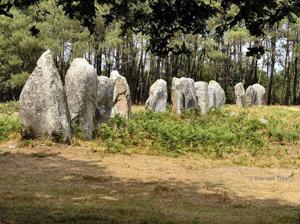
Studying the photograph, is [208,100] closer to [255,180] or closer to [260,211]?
[255,180]

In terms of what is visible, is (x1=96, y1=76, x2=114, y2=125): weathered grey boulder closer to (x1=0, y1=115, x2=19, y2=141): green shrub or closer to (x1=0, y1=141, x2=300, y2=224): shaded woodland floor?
(x1=0, y1=115, x2=19, y2=141): green shrub

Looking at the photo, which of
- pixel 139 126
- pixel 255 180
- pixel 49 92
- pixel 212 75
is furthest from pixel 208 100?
pixel 212 75

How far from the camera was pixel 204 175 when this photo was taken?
1298 centimetres

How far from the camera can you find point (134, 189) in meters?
10.7

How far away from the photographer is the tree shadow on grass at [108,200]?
788 centimetres

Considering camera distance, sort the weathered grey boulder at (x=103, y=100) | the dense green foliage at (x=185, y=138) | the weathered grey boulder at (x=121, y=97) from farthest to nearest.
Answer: the weathered grey boulder at (x=121, y=97), the weathered grey boulder at (x=103, y=100), the dense green foliage at (x=185, y=138)

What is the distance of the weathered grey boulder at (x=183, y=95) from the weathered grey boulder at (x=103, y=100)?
8.53 metres

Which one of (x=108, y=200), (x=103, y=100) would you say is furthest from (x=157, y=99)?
(x=108, y=200)

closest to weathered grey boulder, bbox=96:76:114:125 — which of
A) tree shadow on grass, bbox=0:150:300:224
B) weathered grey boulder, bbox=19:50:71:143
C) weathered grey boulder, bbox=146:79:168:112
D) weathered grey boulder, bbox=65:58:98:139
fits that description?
weathered grey boulder, bbox=65:58:98:139

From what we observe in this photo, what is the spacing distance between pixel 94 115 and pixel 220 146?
14.2 ft

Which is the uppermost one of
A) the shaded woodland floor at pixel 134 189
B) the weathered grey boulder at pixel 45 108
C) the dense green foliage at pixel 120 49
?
the dense green foliage at pixel 120 49

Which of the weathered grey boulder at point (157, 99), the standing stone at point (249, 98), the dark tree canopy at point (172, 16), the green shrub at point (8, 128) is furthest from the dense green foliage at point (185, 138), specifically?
the standing stone at point (249, 98)

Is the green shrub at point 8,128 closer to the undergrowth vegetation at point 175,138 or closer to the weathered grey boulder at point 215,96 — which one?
the undergrowth vegetation at point 175,138

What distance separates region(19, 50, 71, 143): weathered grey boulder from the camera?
15.5m
